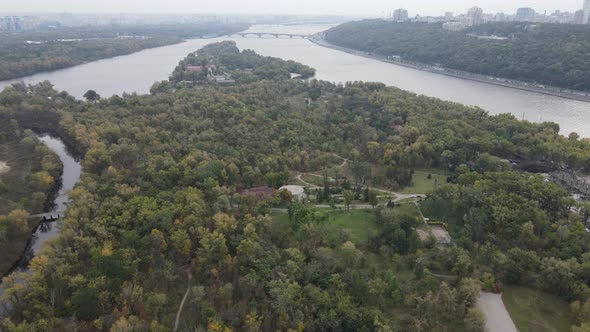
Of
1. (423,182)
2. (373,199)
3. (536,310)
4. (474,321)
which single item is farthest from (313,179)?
(536,310)

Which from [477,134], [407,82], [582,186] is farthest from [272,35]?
[582,186]

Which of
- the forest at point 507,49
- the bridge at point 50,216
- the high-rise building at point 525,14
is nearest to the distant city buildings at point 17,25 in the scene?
the forest at point 507,49

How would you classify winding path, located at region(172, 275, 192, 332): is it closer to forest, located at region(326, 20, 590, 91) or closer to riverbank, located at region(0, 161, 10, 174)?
riverbank, located at region(0, 161, 10, 174)

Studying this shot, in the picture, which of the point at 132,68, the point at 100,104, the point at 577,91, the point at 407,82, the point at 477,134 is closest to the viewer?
the point at 477,134

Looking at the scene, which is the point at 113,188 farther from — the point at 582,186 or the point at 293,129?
the point at 582,186

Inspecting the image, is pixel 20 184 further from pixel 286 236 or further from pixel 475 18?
pixel 475 18
